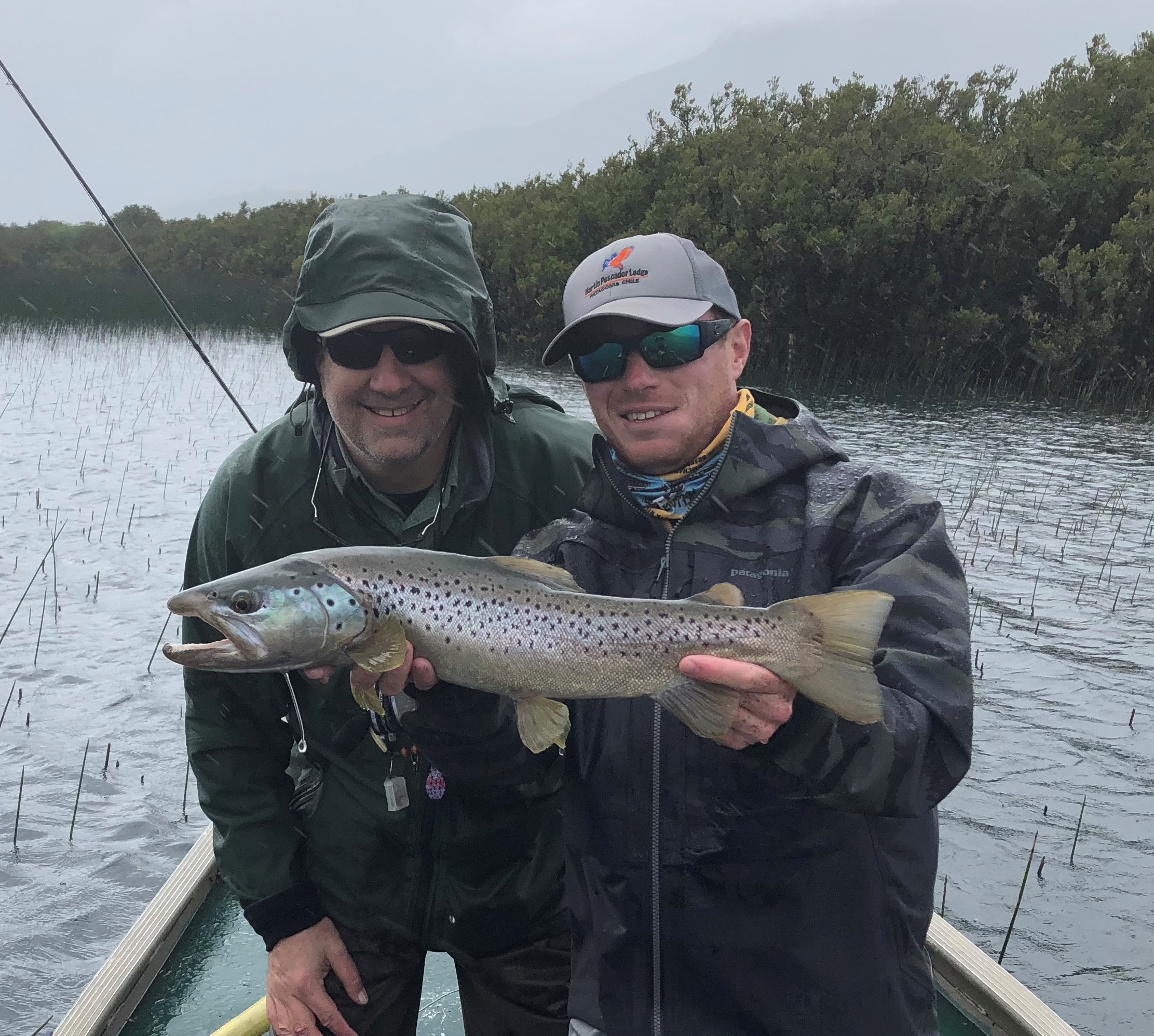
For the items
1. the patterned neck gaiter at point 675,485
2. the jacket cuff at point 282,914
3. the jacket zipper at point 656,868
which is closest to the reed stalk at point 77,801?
the jacket cuff at point 282,914

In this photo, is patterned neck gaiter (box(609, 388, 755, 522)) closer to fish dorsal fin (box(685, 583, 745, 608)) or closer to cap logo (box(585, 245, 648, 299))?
fish dorsal fin (box(685, 583, 745, 608))

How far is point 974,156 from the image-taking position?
42.2 m

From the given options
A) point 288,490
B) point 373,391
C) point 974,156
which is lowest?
point 288,490

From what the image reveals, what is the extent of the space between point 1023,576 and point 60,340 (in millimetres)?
36232

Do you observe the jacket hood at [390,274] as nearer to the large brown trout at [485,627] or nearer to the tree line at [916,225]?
the large brown trout at [485,627]

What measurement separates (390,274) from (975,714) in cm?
938

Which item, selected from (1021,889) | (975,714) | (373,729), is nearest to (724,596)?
(373,729)

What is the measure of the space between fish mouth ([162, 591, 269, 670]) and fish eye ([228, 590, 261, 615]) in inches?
1.6

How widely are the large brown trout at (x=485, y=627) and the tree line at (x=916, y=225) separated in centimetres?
3694

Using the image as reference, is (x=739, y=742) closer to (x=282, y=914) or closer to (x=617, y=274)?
(x=617, y=274)

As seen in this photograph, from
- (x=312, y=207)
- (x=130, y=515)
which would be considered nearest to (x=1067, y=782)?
(x=130, y=515)

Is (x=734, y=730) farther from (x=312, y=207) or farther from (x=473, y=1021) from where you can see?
(x=312, y=207)

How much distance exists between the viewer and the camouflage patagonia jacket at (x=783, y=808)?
2.45 metres

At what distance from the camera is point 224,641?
2.88 m
